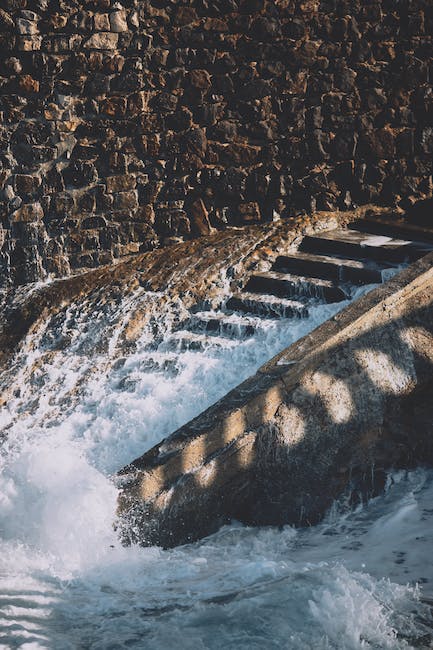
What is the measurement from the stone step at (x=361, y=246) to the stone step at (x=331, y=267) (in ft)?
0.37

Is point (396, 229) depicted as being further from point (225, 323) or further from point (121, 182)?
point (121, 182)

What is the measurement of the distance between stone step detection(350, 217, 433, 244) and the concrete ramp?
5.05 ft

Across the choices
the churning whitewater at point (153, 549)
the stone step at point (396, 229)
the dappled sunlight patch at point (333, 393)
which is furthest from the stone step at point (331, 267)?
the dappled sunlight patch at point (333, 393)

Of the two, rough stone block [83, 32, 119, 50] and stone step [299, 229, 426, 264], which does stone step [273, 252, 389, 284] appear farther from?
rough stone block [83, 32, 119, 50]

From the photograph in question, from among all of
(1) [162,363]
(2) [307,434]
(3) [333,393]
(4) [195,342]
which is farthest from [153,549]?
(4) [195,342]

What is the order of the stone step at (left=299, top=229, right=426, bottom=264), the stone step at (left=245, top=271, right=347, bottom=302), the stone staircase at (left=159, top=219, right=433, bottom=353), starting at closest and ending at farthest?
the stone staircase at (left=159, top=219, right=433, bottom=353) → the stone step at (left=245, top=271, right=347, bottom=302) → the stone step at (left=299, top=229, right=426, bottom=264)

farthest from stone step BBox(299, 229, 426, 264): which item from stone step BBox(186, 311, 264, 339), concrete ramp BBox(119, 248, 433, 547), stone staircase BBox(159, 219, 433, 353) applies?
concrete ramp BBox(119, 248, 433, 547)

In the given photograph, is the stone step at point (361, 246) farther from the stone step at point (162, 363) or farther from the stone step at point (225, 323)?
A: the stone step at point (162, 363)

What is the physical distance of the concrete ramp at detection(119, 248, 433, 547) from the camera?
15.2 ft

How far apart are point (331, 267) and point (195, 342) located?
4.06 feet

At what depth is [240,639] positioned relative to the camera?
12.2 feet

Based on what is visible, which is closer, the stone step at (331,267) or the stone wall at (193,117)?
the stone step at (331,267)

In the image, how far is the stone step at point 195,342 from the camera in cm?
590

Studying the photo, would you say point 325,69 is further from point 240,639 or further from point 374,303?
point 240,639
